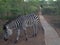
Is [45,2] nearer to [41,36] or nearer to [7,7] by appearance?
[7,7]

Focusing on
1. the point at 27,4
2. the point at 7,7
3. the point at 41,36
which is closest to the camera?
the point at 41,36

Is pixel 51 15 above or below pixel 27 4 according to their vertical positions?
below

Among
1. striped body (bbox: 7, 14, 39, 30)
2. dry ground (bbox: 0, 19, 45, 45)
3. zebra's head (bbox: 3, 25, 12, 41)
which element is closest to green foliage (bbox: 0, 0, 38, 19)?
striped body (bbox: 7, 14, 39, 30)

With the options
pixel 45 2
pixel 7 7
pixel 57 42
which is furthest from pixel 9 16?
pixel 45 2

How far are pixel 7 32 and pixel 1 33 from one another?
0.61m

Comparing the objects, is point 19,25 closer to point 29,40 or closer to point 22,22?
point 22,22

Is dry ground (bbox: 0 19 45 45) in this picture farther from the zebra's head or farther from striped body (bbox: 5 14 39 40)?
striped body (bbox: 5 14 39 40)

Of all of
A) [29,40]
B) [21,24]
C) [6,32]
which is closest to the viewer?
[6,32]

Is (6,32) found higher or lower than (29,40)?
higher

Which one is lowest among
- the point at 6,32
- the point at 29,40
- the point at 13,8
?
the point at 29,40

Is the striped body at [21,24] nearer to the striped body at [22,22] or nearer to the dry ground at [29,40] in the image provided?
the striped body at [22,22]

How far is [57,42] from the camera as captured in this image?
7.44 meters

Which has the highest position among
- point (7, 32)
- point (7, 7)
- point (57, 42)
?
point (7, 7)

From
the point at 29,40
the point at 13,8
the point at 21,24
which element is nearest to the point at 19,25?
the point at 21,24
